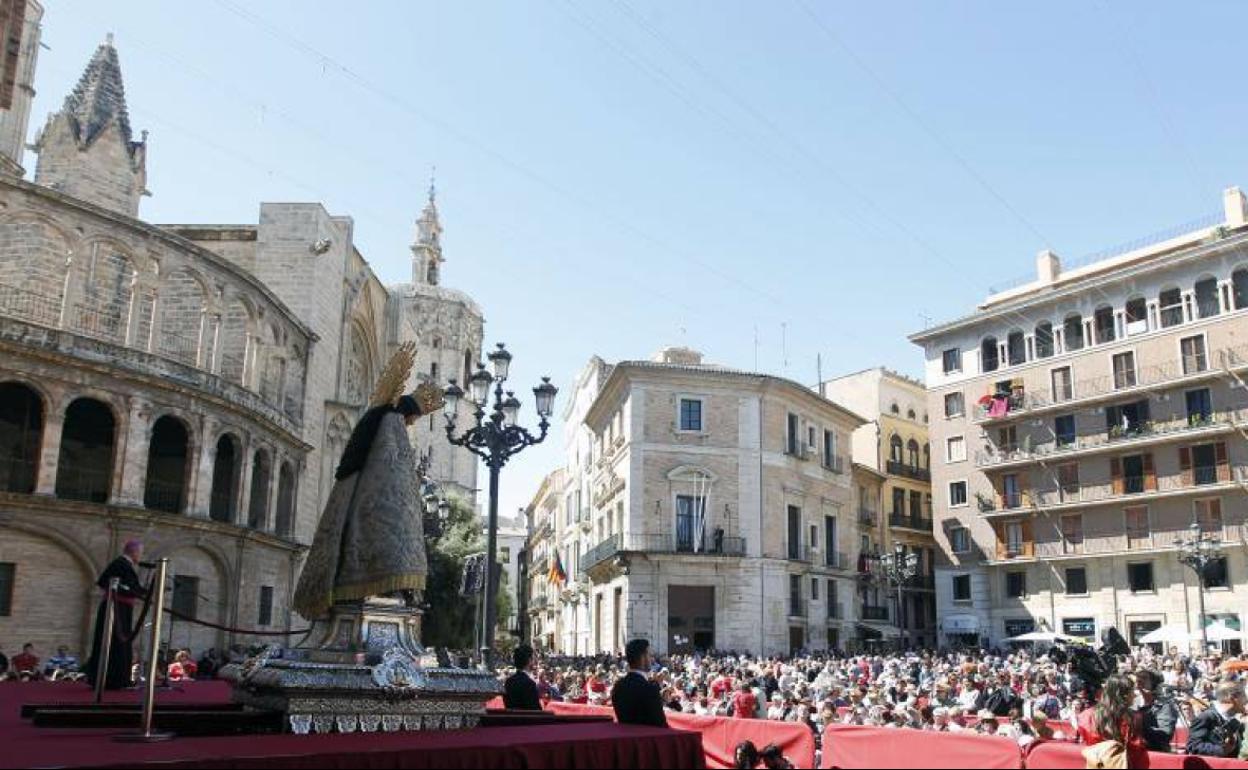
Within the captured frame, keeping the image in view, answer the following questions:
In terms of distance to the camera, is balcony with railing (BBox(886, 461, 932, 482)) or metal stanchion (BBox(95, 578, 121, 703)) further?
balcony with railing (BBox(886, 461, 932, 482))

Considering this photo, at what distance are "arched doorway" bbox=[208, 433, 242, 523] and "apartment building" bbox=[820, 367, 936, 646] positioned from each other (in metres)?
28.7

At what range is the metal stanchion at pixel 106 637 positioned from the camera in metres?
7.79

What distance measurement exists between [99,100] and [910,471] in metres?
39.6

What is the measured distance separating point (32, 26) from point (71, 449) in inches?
800

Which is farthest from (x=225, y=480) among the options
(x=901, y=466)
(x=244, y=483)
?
(x=901, y=466)

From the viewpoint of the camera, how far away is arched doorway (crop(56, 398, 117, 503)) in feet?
83.3

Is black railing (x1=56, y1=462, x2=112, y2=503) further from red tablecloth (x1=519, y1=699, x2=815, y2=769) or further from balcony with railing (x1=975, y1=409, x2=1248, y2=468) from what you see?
balcony with railing (x1=975, y1=409, x2=1248, y2=468)

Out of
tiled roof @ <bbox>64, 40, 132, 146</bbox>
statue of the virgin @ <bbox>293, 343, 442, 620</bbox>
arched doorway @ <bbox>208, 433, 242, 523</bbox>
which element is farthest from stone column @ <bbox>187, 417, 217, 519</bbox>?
statue of the virgin @ <bbox>293, 343, 442, 620</bbox>

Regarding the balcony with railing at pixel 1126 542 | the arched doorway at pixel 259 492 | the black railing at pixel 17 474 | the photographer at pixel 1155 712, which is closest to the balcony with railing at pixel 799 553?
the balcony with railing at pixel 1126 542

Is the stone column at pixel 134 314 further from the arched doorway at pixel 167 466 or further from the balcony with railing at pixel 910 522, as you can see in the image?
the balcony with railing at pixel 910 522

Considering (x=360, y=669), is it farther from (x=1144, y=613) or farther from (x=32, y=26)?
(x=32, y=26)

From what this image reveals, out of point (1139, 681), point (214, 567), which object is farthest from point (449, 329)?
point (1139, 681)

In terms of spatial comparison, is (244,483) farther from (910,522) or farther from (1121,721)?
(910,522)

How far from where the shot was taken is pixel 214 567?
26938 millimetres
